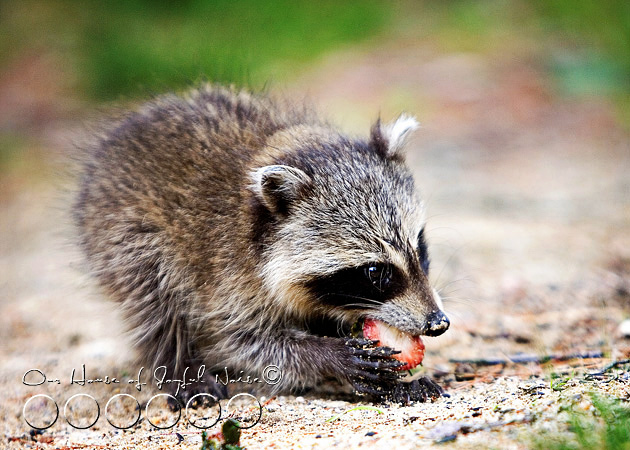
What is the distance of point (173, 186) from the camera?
5.00 meters

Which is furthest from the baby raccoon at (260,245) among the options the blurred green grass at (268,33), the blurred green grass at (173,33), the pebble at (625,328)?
the blurred green grass at (173,33)

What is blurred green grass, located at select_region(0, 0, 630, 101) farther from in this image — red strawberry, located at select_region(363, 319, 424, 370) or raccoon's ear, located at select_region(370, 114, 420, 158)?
red strawberry, located at select_region(363, 319, 424, 370)

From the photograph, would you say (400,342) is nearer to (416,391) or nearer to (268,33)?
(416,391)

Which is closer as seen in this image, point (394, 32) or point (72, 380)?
point (72, 380)

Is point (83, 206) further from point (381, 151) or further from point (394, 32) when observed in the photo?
point (394, 32)

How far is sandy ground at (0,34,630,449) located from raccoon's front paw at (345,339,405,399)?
0.67 feet

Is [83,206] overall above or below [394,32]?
below

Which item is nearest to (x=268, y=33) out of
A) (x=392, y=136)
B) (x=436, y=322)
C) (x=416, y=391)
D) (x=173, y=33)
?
(x=173, y=33)

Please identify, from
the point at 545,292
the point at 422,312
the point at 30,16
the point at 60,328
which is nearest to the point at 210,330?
the point at 422,312

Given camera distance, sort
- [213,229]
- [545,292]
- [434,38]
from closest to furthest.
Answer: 1. [213,229]
2. [545,292]
3. [434,38]

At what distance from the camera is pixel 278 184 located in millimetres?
4660

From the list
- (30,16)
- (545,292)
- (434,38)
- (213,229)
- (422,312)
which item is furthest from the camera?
(30,16)

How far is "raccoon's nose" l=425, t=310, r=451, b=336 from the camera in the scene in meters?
4.31

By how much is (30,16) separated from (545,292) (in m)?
15.7
